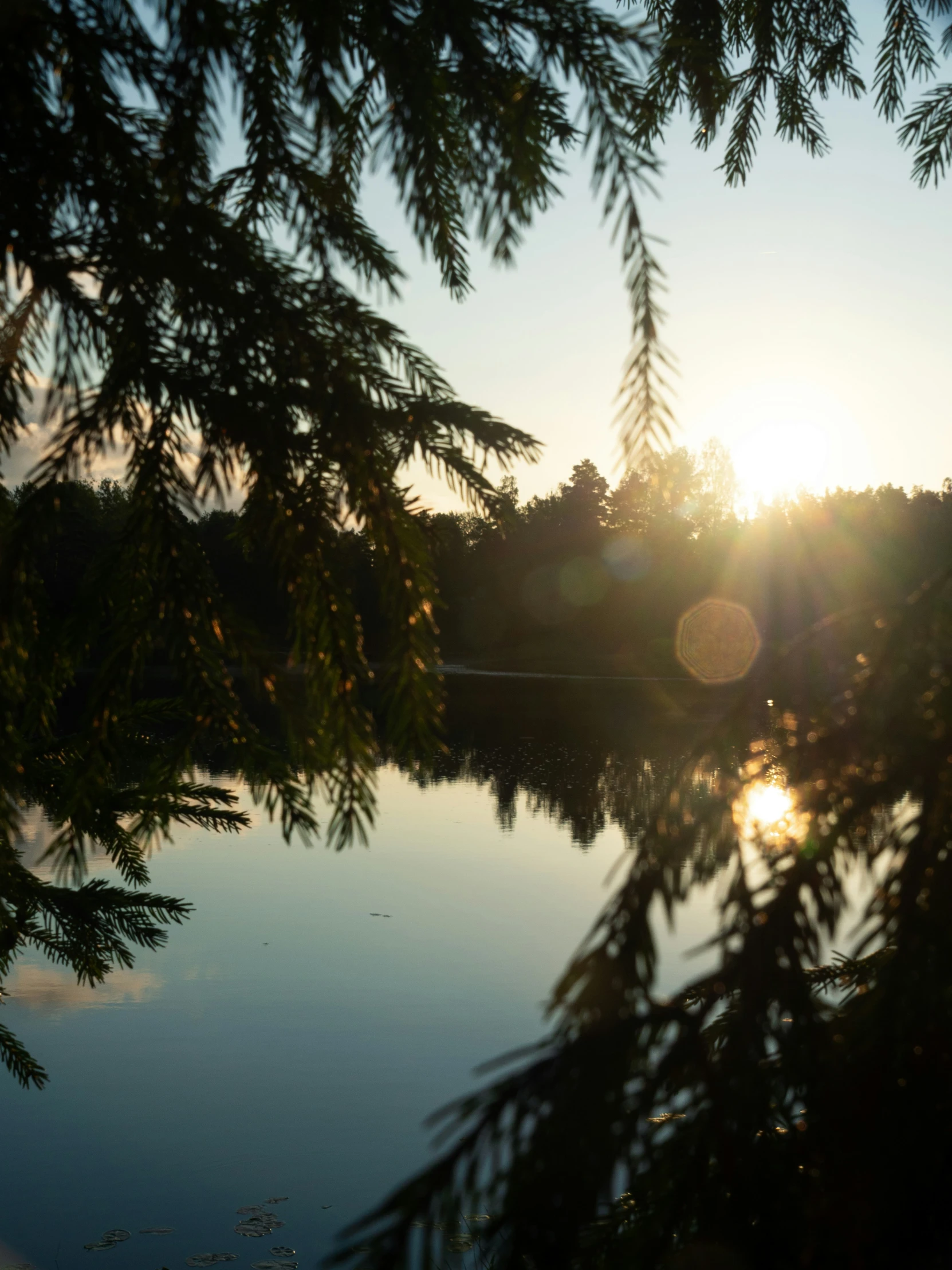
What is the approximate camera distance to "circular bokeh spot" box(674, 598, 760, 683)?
1791 inches

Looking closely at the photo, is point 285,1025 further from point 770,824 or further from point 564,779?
point 564,779

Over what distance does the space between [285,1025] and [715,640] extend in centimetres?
4535

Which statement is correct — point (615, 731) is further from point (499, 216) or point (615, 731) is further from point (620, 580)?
point (620, 580)

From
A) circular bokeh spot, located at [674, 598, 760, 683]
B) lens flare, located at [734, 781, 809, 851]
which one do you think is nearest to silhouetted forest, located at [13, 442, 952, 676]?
circular bokeh spot, located at [674, 598, 760, 683]

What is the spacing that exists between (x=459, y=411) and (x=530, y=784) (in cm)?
1919

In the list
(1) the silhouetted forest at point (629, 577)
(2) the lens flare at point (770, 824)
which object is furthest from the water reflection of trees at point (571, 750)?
(2) the lens flare at point (770, 824)

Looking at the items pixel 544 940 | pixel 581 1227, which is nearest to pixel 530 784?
pixel 544 940

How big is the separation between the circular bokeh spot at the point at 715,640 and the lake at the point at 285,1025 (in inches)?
1138

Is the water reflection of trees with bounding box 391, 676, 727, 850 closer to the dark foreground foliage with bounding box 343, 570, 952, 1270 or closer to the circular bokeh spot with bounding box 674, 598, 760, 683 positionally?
the circular bokeh spot with bounding box 674, 598, 760, 683

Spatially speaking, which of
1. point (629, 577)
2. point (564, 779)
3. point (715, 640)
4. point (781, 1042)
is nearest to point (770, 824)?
point (781, 1042)

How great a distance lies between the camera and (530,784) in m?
20.3

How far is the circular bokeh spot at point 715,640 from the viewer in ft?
149

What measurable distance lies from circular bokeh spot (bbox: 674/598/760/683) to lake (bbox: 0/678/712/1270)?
2892 centimetres

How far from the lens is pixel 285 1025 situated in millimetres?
9297
